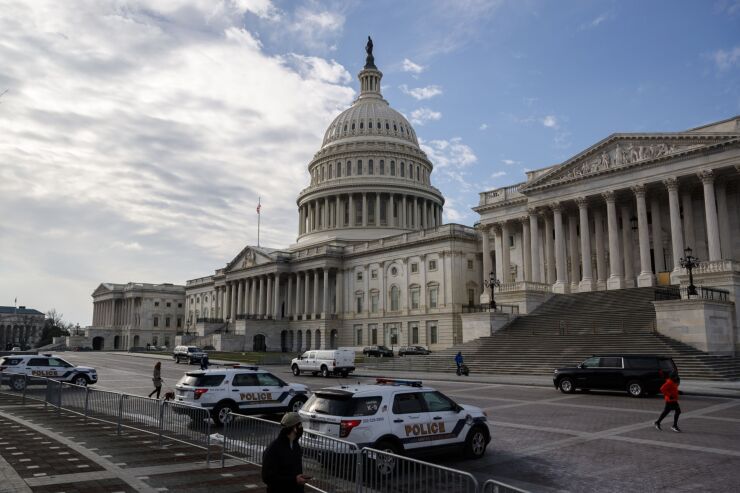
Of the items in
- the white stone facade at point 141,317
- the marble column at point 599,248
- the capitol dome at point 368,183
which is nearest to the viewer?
the marble column at point 599,248

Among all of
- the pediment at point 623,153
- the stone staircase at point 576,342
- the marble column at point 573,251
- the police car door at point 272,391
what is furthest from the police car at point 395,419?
the marble column at point 573,251

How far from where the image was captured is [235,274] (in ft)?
360

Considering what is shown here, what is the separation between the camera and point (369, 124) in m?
116

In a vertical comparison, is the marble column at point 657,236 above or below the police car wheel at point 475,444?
above

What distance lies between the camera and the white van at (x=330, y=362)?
4262cm

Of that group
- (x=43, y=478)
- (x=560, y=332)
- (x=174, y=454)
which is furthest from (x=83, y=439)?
(x=560, y=332)

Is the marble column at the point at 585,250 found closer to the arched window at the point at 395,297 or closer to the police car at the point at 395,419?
the arched window at the point at 395,297

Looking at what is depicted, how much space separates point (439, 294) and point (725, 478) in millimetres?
64615

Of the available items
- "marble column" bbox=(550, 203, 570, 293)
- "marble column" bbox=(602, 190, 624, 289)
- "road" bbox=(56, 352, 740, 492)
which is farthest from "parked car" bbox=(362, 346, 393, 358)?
"road" bbox=(56, 352, 740, 492)

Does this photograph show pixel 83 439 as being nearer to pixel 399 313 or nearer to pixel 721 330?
pixel 721 330

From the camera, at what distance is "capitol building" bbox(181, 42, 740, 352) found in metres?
48.2

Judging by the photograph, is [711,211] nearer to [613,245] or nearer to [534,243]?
[613,245]

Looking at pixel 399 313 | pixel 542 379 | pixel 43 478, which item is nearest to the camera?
pixel 43 478

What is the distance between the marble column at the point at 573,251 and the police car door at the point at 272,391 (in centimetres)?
4184
